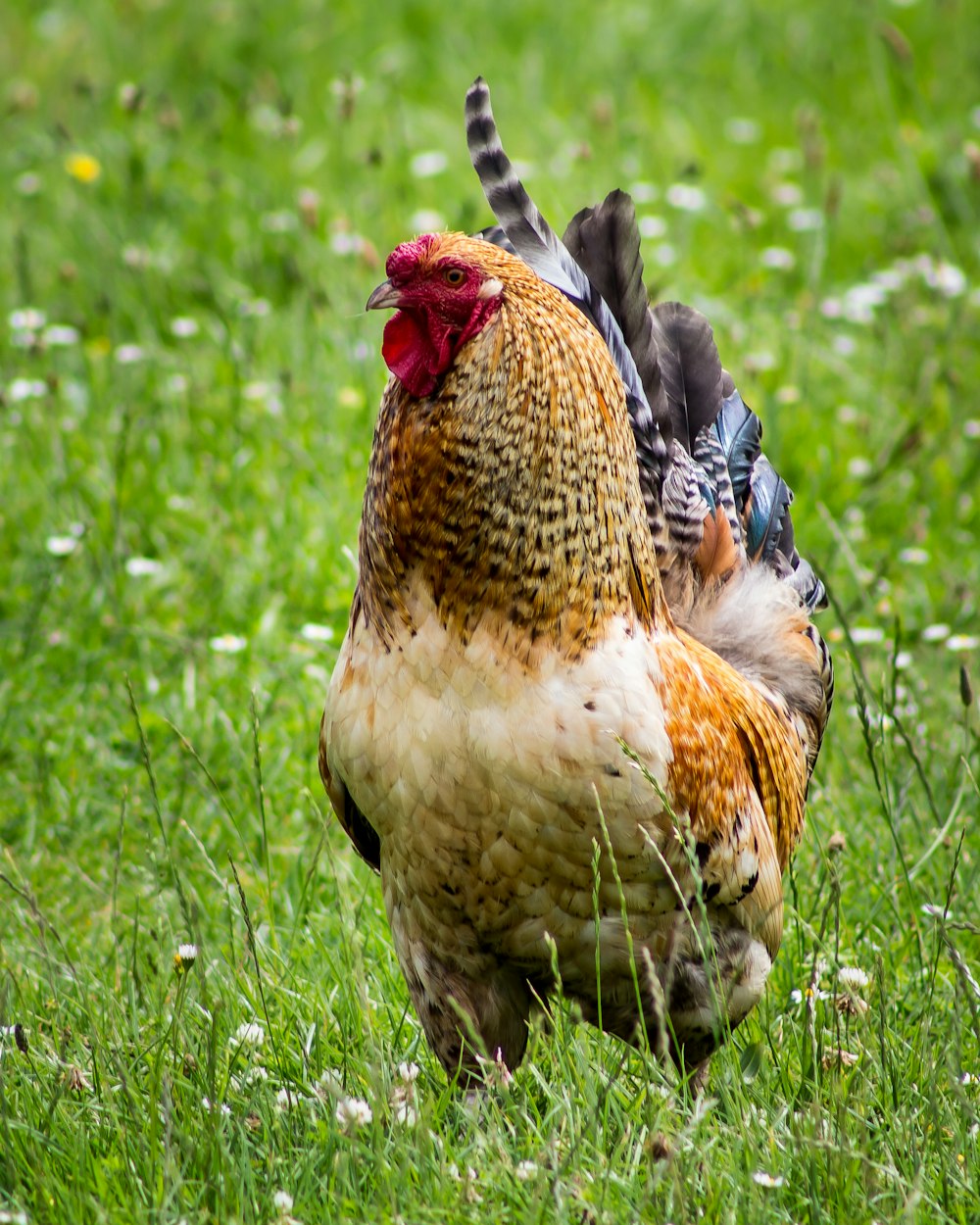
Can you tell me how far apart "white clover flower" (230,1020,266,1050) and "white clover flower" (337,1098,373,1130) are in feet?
1.01

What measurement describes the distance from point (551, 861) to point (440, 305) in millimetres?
996

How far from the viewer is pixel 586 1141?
2.71 m

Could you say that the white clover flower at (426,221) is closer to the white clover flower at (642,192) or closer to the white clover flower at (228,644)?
the white clover flower at (642,192)

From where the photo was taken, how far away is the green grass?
8.82ft

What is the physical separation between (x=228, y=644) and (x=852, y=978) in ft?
7.74

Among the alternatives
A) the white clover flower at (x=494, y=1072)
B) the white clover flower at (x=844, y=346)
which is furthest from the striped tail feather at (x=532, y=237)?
the white clover flower at (x=844, y=346)

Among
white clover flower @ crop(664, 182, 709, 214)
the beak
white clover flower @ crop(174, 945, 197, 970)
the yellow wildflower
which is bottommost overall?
white clover flower @ crop(174, 945, 197, 970)

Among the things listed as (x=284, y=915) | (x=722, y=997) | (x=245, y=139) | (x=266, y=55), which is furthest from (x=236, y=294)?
(x=722, y=997)

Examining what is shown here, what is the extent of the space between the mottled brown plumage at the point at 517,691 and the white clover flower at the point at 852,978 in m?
0.36

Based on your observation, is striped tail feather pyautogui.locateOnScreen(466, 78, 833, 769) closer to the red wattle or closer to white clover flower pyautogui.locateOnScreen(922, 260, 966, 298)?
the red wattle

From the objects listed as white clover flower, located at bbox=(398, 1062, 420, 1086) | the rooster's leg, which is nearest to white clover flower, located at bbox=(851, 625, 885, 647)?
the rooster's leg

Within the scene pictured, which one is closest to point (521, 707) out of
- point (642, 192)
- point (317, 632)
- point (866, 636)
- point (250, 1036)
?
point (250, 1036)

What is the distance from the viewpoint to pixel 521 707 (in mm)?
2600

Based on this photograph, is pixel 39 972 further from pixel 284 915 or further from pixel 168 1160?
pixel 168 1160
